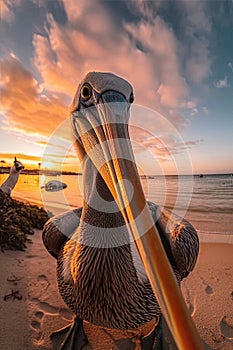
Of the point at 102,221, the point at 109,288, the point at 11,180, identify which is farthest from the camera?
the point at 11,180

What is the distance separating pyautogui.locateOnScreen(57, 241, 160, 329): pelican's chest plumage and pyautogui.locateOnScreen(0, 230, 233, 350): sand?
620mm

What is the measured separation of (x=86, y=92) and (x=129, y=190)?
0.96 meters

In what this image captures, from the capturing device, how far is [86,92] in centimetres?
176

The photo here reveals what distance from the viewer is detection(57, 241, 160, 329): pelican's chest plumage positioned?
65.7 inches

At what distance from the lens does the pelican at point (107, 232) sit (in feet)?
4.83

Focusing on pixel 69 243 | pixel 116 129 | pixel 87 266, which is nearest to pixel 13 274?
pixel 69 243

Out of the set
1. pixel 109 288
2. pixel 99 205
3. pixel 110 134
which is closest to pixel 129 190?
pixel 110 134

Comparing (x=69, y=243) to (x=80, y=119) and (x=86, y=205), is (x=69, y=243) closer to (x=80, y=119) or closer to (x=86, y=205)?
(x=86, y=205)

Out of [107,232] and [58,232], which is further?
[58,232]

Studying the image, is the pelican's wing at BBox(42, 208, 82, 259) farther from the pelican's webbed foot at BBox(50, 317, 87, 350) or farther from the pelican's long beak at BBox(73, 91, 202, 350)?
the pelican's long beak at BBox(73, 91, 202, 350)

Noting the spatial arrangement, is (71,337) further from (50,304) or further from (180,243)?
(180,243)

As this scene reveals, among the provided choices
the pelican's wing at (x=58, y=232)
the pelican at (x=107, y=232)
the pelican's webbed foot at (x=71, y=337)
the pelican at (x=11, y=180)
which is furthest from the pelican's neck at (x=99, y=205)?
the pelican at (x=11, y=180)

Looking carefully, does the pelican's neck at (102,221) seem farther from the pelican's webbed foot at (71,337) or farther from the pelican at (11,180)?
the pelican at (11,180)

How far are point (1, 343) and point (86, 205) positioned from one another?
1596 mm
